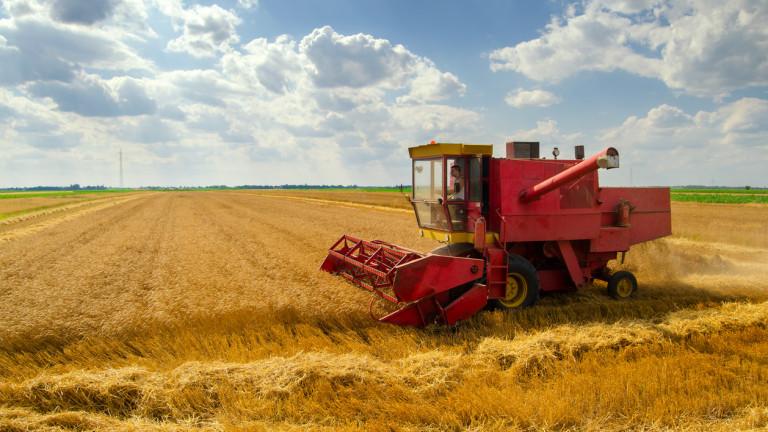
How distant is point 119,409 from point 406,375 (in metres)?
2.86

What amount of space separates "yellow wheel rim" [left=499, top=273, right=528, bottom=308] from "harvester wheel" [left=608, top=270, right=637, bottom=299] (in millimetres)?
1928

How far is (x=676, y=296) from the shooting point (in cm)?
845

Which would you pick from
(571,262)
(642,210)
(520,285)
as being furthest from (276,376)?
(642,210)

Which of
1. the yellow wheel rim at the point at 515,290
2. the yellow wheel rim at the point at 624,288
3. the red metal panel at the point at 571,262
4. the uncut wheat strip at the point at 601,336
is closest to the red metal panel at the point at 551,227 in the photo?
the red metal panel at the point at 571,262

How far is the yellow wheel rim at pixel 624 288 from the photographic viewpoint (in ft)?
27.7

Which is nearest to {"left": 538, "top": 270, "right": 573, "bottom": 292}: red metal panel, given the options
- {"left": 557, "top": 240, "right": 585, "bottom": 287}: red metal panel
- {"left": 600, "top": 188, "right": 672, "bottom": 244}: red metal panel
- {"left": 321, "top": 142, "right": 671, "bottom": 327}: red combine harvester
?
{"left": 321, "top": 142, "right": 671, "bottom": 327}: red combine harvester

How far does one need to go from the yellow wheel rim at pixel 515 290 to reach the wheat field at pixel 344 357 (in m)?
0.36

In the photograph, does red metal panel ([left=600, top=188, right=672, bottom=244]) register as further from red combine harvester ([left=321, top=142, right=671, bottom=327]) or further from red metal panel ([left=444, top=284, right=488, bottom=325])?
red metal panel ([left=444, top=284, right=488, bottom=325])

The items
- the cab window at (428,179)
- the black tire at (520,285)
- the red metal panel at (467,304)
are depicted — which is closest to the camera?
the red metal panel at (467,304)

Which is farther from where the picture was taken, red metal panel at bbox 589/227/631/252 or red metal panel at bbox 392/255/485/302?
red metal panel at bbox 589/227/631/252

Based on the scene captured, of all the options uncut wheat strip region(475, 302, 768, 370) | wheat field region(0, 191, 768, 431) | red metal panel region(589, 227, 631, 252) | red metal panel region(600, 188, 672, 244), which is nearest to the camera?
wheat field region(0, 191, 768, 431)

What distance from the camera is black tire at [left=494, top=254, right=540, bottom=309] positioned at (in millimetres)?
7539

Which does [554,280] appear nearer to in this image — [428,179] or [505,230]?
[505,230]

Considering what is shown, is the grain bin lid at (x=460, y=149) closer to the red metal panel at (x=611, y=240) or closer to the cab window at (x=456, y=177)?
the cab window at (x=456, y=177)
